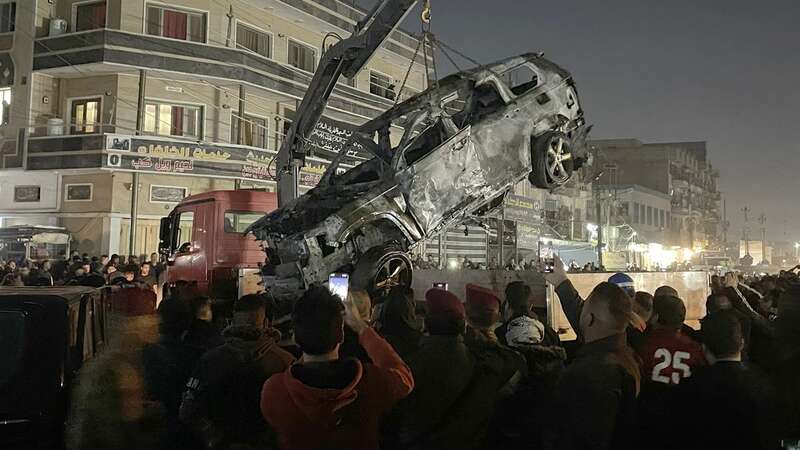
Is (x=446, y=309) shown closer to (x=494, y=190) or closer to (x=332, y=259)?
(x=332, y=259)

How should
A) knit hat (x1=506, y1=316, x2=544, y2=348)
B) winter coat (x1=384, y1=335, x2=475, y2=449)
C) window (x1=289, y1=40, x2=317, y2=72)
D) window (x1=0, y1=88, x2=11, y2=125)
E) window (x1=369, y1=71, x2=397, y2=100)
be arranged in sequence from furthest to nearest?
window (x1=369, y1=71, x2=397, y2=100)
window (x1=289, y1=40, x2=317, y2=72)
window (x1=0, y1=88, x2=11, y2=125)
knit hat (x1=506, y1=316, x2=544, y2=348)
winter coat (x1=384, y1=335, x2=475, y2=449)

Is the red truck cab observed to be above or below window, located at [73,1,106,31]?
below

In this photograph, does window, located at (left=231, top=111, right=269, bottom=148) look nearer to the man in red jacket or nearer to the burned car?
the burned car

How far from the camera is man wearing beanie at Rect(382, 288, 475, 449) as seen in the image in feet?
Answer: 9.93

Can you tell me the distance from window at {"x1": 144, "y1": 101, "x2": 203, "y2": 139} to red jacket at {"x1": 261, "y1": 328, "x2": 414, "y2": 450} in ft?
69.2

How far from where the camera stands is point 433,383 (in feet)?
10.0

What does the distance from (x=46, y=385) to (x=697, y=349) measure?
4.20 m

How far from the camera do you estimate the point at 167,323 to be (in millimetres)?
3691

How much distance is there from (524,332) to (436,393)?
1.31 m

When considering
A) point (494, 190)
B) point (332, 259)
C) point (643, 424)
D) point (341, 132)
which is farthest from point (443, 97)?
point (341, 132)

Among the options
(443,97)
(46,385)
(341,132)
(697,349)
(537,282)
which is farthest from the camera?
(341,132)

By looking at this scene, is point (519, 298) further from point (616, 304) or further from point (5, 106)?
point (5, 106)

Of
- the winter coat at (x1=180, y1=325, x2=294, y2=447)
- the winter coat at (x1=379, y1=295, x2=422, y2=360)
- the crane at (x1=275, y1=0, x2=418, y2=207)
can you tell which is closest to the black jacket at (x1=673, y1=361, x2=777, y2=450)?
the winter coat at (x1=379, y1=295, x2=422, y2=360)

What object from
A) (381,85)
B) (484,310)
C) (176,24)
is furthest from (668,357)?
(381,85)
